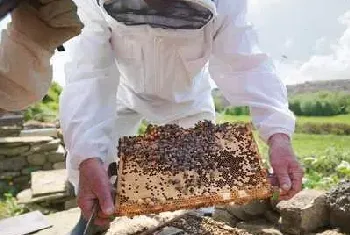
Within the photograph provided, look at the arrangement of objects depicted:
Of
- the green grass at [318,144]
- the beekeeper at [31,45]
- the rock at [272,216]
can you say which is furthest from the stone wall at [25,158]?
the beekeeper at [31,45]

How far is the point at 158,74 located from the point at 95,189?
35.6 inches

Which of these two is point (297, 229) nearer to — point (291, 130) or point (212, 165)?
point (291, 130)

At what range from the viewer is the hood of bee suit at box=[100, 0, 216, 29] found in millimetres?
2490

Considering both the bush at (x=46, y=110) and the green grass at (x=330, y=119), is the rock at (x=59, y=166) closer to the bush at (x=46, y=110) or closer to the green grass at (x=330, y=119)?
the bush at (x=46, y=110)

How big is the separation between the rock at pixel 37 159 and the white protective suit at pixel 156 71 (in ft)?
13.9

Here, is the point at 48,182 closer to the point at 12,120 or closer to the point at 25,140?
the point at 25,140

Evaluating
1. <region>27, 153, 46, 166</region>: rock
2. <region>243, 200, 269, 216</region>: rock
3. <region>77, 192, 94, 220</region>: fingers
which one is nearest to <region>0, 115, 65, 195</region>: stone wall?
Answer: <region>27, 153, 46, 166</region>: rock

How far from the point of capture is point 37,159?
7109 mm

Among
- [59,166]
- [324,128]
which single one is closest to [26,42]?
[59,166]

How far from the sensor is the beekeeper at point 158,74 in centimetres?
242

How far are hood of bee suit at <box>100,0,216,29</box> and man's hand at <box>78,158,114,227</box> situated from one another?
2.35 ft

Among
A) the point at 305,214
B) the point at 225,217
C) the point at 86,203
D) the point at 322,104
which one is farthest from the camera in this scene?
the point at 322,104

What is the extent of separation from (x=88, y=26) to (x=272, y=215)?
1942 mm

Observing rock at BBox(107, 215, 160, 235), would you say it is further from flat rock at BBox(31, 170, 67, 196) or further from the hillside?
the hillside
